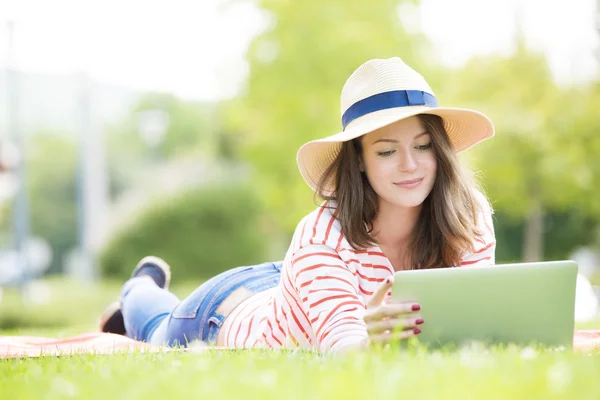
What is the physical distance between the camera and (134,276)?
5996 mm

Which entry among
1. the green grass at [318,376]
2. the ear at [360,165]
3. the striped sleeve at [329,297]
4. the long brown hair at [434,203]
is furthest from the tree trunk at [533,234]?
the green grass at [318,376]

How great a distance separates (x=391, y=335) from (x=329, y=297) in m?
0.50

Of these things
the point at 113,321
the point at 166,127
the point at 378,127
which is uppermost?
the point at 166,127

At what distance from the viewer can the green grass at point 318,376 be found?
2121 millimetres

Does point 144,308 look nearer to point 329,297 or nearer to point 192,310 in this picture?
point 192,310

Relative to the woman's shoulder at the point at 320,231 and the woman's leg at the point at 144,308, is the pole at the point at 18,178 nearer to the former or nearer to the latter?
the woman's leg at the point at 144,308

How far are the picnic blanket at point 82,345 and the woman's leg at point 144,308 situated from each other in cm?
28

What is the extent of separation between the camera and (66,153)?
60.5m

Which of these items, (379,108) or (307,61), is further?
(307,61)

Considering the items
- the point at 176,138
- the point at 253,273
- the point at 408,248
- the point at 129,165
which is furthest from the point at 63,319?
the point at 176,138

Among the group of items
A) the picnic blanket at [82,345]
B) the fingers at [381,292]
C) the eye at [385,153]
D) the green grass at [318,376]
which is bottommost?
the picnic blanket at [82,345]

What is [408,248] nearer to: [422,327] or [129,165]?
[422,327]

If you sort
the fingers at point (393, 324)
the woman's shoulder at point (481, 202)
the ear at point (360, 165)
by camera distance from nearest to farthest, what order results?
the fingers at point (393, 324) < the ear at point (360, 165) < the woman's shoulder at point (481, 202)

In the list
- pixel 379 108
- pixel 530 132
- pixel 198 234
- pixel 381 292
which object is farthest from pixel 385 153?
pixel 530 132
